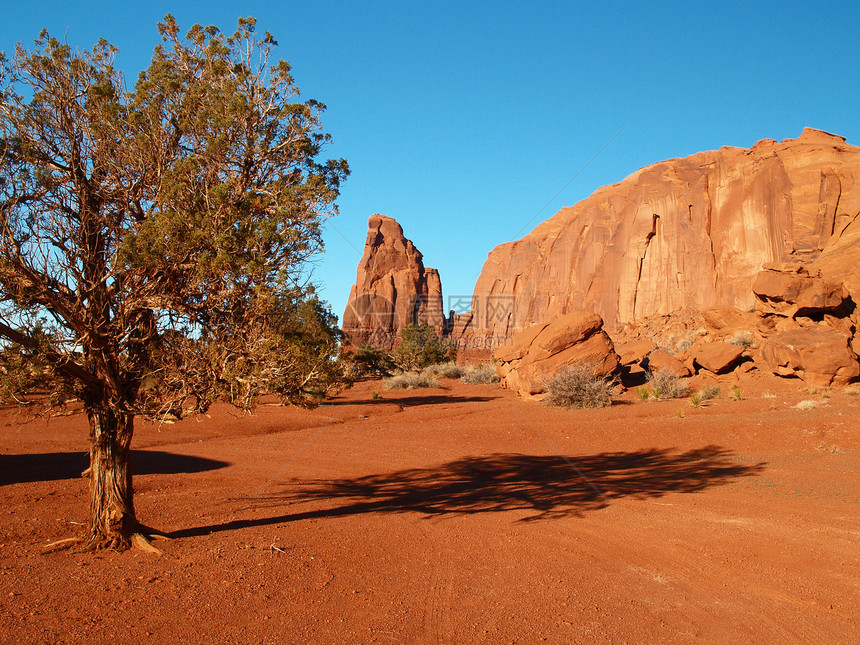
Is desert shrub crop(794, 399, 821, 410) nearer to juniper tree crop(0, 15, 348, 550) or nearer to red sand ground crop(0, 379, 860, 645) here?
red sand ground crop(0, 379, 860, 645)

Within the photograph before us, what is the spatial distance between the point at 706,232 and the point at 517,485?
50.7 metres

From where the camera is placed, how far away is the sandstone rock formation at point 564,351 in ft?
74.5

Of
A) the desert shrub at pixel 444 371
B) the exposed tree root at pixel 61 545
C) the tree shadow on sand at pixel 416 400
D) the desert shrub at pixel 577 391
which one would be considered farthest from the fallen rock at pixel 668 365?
the exposed tree root at pixel 61 545

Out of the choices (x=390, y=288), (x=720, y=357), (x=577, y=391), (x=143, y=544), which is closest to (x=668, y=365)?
(x=720, y=357)

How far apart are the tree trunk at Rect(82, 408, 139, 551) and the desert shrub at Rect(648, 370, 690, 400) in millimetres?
18401

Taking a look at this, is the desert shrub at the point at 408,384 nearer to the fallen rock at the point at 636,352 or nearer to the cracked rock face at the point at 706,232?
the fallen rock at the point at 636,352

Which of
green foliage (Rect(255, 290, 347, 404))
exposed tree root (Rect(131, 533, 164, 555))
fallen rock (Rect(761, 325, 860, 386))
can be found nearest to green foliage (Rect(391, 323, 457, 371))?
fallen rock (Rect(761, 325, 860, 386))

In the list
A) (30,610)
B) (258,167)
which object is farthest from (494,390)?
(30,610)

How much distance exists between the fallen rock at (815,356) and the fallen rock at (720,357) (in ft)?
4.57

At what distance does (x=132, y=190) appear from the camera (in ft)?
21.5

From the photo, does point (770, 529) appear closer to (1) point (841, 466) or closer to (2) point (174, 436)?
(1) point (841, 466)

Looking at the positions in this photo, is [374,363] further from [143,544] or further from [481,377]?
[143,544]

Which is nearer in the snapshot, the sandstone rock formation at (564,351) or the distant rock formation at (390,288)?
the sandstone rock formation at (564,351)

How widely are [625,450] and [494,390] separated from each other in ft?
50.1
